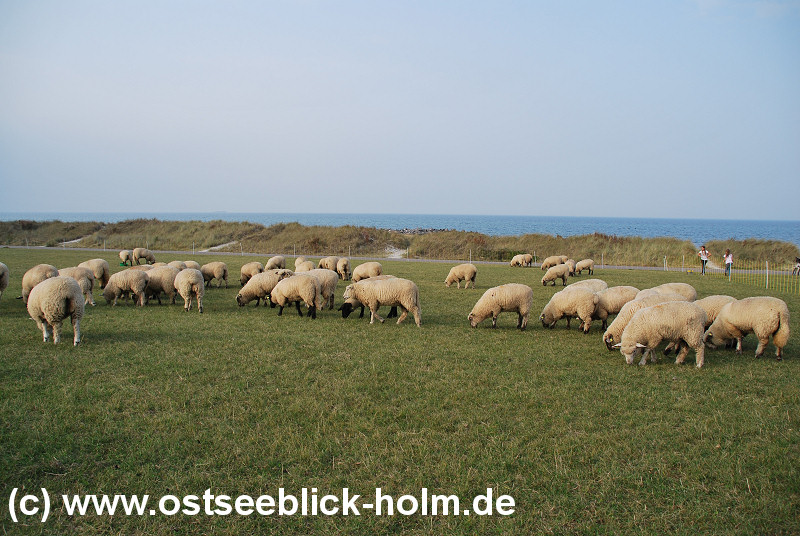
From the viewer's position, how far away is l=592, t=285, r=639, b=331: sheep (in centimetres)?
1184

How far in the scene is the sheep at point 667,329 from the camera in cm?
884

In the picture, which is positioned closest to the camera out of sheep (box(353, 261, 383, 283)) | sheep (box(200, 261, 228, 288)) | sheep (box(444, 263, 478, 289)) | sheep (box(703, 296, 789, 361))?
sheep (box(703, 296, 789, 361))

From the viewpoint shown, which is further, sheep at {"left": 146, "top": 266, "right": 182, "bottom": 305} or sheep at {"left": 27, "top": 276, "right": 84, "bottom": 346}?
sheep at {"left": 146, "top": 266, "right": 182, "bottom": 305}

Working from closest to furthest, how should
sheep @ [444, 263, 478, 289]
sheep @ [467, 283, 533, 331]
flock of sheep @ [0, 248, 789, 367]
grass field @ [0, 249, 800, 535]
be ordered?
grass field @ [0, 249, 800, 535], flock of sheep @ [0, 248, 789, 367], sheep @ [467, 283, 533, 331], sheep @ [444, 263, 478, 289]

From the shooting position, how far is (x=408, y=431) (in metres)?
6.06

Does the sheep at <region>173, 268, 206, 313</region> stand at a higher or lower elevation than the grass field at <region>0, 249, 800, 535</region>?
higher

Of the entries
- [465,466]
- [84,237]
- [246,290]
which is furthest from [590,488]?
[84,237]

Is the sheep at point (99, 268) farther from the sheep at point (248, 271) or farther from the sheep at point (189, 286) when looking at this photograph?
the sheep at point (248, 271)

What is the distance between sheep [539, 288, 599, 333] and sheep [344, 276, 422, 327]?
11.0ft

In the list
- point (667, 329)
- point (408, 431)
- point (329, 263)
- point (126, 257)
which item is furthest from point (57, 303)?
point (126, 257)

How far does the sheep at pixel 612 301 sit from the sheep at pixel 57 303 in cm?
1146

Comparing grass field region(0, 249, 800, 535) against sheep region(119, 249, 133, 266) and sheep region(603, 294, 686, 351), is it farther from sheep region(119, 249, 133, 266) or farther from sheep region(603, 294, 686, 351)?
sheep region(119, 249, 133, 266)

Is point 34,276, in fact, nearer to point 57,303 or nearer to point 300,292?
point 57,303

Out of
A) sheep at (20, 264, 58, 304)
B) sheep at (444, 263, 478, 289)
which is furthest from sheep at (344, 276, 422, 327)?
sheep at (20, 264, 58, 304)
